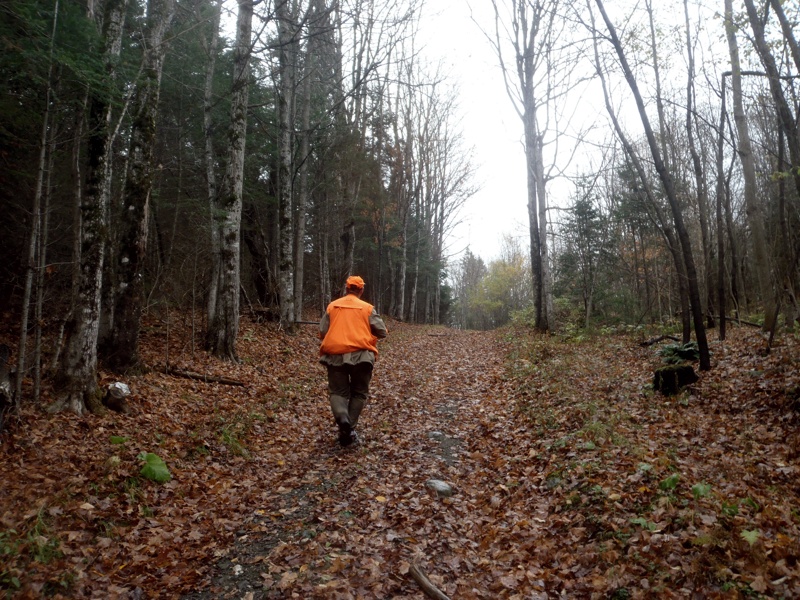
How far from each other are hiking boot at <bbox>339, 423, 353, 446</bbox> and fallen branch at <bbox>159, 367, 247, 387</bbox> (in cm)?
370

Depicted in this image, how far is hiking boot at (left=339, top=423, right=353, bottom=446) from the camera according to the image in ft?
23.5

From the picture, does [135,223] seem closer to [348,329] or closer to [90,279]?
[90,279]

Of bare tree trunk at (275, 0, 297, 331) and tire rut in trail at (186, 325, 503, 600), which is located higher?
bare tree trunk at (275, 0, 297, 331)

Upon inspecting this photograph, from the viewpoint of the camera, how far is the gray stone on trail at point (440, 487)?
5.71 metres

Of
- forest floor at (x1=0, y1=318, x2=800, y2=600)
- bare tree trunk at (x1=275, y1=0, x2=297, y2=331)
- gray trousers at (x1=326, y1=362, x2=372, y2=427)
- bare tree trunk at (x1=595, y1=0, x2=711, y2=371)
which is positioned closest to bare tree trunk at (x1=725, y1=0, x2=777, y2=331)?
bare tree trunk at (x1=595, y1=0, x2=711, y2=371)

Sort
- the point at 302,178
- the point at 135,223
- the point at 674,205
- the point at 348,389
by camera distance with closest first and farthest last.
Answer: the point at 348,389, the point at 135,223, the point at 674,205, the point at 302,178

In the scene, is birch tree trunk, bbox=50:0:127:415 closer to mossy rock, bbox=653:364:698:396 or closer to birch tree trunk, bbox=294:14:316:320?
mossy rock, bbox=653:364:698:396

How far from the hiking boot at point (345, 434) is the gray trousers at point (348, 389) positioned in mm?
59

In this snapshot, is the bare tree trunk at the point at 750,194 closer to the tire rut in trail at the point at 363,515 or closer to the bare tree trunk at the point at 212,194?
the tire rut in trail at the point at 363,515

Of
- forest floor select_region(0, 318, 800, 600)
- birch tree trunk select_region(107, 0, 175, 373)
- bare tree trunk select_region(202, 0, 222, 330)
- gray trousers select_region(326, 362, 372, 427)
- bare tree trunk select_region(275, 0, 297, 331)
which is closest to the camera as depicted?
forest floor select_region(0, 318, 800, 600)

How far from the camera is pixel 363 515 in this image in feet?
17.0

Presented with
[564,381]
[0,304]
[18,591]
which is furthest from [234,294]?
[18,591]

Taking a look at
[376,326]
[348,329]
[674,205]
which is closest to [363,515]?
[348,329]

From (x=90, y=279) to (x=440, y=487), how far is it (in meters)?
5.57
